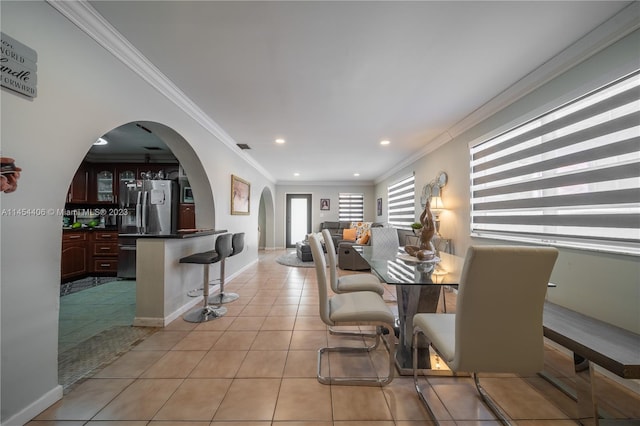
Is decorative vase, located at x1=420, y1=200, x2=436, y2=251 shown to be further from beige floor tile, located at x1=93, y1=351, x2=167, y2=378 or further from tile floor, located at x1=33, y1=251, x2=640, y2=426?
beige floor tile, located at x1=93, y1=351, x2=167, y2=378

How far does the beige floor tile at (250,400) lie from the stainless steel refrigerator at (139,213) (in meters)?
3.54

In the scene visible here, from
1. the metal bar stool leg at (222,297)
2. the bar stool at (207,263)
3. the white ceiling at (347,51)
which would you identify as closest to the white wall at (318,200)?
the metal bar stool leg at (222,297)

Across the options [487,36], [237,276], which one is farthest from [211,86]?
[237,276]

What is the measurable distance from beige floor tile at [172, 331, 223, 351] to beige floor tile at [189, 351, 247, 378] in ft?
0.48

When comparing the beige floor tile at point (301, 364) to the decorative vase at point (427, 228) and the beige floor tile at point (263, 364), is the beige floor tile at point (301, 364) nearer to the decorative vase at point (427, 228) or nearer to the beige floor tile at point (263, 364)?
the beige floor tile at point (263, 364)

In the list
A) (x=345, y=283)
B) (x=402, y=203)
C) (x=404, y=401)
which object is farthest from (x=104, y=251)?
(x=402, y=203)

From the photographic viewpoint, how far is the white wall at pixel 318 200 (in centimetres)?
847

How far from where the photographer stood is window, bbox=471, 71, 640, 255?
5.28 ft

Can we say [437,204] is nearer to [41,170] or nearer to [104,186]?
[41,170]

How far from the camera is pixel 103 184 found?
15.3 ft

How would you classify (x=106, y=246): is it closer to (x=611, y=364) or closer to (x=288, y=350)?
(x=288, y=350)

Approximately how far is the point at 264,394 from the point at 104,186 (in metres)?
5.20

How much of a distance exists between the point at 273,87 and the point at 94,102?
141 cm

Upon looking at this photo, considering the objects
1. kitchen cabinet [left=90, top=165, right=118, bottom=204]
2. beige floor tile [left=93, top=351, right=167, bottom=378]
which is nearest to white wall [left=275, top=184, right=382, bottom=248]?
kitchen cabinet [left=90, top=165, right=118, bottom=204]
